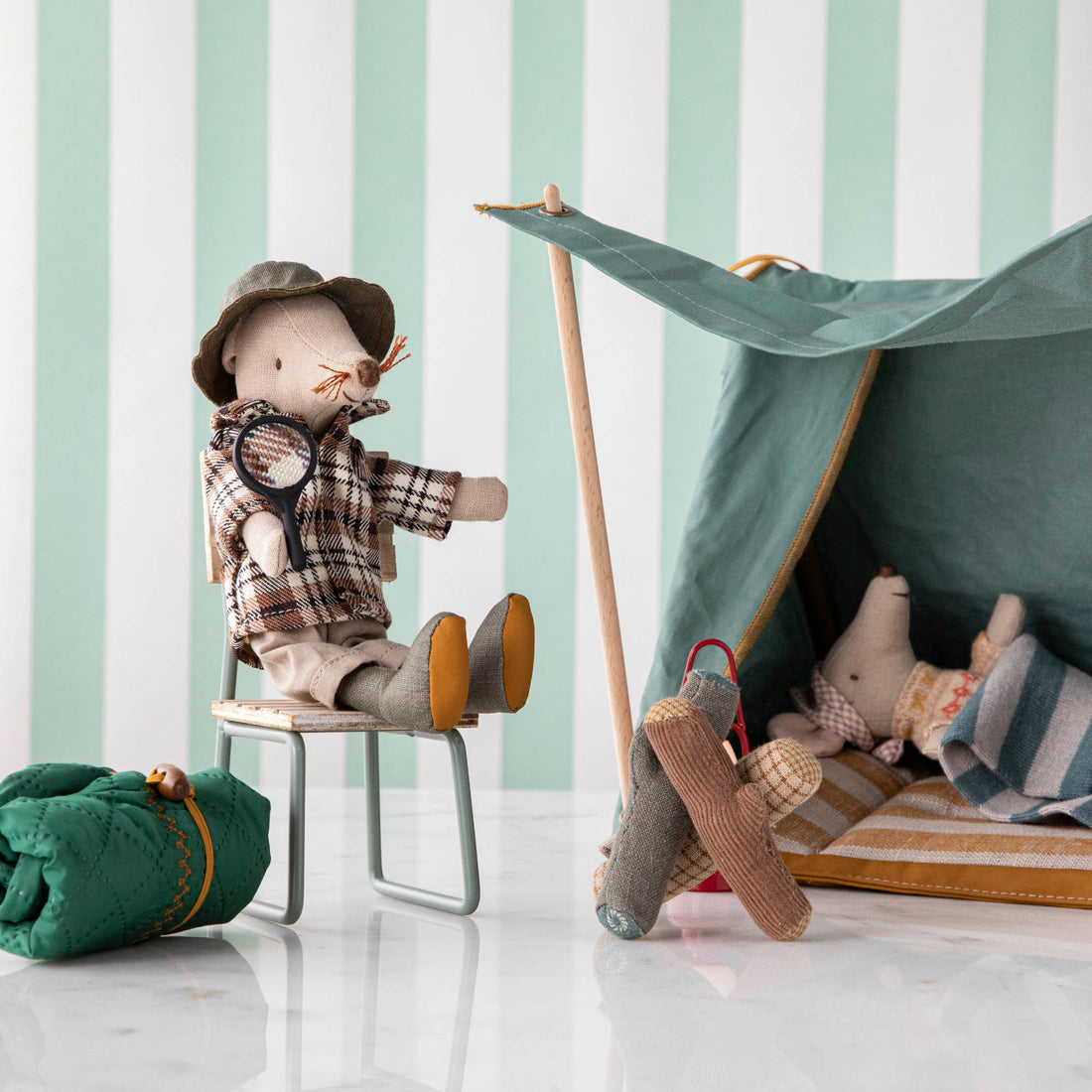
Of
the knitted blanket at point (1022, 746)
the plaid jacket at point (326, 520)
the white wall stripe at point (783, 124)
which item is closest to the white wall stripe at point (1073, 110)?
the white wall stripe at point (783, 124)

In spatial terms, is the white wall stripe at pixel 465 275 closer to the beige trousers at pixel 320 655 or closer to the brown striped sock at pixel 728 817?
the beige trousers at pixel 320 655

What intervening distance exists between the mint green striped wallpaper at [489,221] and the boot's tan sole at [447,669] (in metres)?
1.24

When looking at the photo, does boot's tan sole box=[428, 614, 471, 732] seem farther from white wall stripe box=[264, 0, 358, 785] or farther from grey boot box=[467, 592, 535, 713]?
white wall stripe box=[264, 0, 358, 785]

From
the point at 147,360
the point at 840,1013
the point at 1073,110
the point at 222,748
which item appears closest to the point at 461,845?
the point at 222,748

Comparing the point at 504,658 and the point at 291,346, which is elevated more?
the point at 291,346

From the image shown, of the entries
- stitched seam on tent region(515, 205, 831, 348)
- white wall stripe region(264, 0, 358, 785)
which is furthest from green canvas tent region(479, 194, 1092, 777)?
white wall stripe region(264, 0, 358, 785)

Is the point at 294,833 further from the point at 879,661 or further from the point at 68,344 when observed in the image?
the point at 68,344

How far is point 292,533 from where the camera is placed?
1.50 m

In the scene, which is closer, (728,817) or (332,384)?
(728,817)

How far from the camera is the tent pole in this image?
1.62 meters

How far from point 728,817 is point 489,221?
5.47ft

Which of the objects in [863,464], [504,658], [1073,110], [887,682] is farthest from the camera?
[1073,110]

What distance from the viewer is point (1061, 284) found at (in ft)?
4.59

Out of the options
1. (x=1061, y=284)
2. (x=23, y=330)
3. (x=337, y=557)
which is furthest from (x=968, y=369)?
(x=23, y=330)
